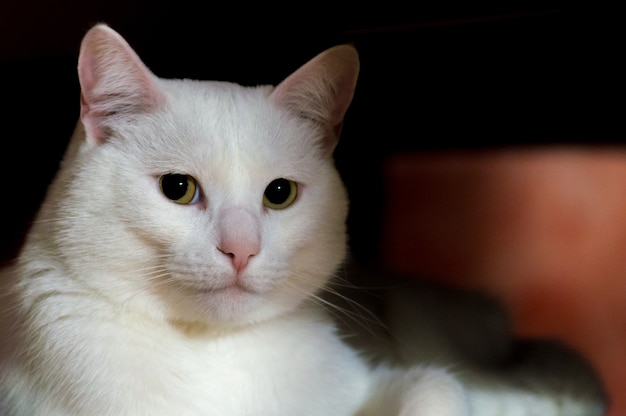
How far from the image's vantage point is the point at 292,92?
1.22 m

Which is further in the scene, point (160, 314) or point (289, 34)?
point (289, 34)

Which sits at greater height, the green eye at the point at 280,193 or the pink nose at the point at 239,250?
the green eye at the point at 280,193

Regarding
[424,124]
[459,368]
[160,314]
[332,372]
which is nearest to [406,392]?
[332,372]

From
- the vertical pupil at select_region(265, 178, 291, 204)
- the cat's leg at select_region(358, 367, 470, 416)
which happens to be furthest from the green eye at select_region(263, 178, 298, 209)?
the cat's leg at select_region(358, 367, 470, 416)

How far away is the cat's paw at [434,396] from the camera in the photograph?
1132 mm

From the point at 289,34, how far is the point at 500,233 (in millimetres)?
715

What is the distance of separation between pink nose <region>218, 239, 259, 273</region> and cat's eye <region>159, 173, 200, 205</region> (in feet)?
0.38

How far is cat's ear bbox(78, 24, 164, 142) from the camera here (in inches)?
42.2

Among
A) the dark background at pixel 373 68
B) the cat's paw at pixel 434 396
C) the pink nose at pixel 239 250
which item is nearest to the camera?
the pink nose at pixel 239 250

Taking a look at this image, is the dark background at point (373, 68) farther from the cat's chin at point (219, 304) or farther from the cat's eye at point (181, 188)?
the cat's chin at point (219, 304)

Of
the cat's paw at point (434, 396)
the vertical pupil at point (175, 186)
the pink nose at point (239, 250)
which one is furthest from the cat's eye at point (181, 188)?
the cat's paw at point (434, 396)

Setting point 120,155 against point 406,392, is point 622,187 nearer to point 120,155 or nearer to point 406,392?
point 406,392

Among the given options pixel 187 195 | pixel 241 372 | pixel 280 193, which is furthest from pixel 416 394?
pixel 187 195


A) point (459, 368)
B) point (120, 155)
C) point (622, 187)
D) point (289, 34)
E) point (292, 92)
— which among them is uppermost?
point (289, 34)
